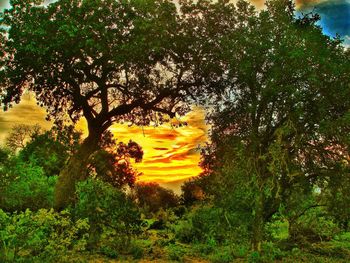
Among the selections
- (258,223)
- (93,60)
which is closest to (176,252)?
(258,223)

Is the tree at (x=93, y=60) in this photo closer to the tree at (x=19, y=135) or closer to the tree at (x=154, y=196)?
the tree at (x=19, y=135)

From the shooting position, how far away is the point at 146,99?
24141mm

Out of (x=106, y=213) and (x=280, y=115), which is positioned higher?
(x=280, y=115)

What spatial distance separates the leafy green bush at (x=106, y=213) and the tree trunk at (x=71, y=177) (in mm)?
2645

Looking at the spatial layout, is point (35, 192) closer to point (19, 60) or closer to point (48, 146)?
point (48, 146)

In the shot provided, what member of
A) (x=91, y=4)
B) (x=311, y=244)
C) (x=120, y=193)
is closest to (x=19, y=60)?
(x=91, y=4)

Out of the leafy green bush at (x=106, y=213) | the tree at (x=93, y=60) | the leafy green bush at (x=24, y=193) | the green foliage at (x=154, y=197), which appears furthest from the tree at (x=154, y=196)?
the leafy green bush at (x=106, y=213)

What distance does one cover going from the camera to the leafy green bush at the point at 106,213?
1906 centimetres

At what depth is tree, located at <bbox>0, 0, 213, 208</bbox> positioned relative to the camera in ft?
65.4

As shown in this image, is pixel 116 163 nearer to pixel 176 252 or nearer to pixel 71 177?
pixel 71 177

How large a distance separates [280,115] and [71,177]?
1064 cm

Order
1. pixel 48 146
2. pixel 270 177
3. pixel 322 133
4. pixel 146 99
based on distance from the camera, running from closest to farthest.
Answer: pixel 322 133
pixel 270 177
pixel 146 99
pixel 48 146

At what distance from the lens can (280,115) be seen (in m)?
18.2

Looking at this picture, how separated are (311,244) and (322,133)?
8.67m
